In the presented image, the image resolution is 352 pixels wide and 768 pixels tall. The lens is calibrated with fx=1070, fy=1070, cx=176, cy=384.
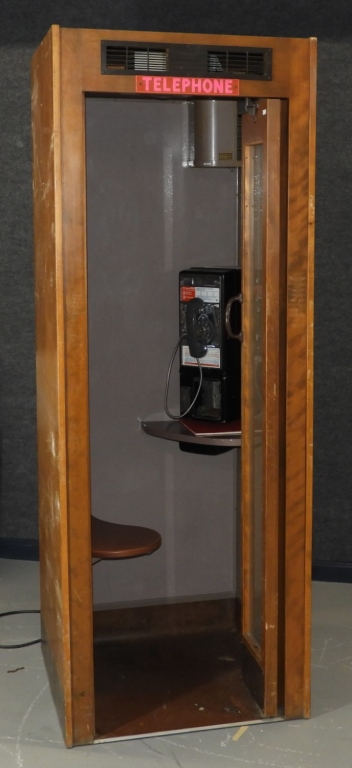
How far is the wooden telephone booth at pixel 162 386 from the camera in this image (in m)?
2.96

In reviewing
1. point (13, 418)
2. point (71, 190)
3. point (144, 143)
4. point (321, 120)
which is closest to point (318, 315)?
point (321, 120)

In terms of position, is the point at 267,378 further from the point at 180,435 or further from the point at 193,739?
the point at 193,739

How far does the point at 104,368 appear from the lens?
402 centimetres

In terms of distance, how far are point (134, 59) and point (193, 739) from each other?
6.43 ft

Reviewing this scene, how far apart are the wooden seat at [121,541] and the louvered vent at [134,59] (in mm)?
1506

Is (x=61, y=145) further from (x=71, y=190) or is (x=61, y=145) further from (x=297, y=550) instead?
(x=297, y=550)

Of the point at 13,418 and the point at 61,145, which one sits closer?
the point at 61,145

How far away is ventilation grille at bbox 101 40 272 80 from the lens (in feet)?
9.50

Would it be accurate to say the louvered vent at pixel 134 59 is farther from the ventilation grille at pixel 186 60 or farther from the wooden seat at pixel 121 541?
the wooden seat at pixel 121 541

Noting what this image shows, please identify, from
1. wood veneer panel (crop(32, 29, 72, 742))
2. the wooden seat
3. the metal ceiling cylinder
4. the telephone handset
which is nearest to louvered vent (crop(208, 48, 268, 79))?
wood veneer panel (crop(32, 29, 72, 742))

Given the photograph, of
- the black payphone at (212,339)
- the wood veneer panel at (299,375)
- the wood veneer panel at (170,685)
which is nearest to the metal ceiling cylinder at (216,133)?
the black payphone at (212,339)

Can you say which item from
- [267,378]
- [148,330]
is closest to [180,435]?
[148,330]

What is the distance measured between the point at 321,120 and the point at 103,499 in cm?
179

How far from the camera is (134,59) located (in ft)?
9.56
